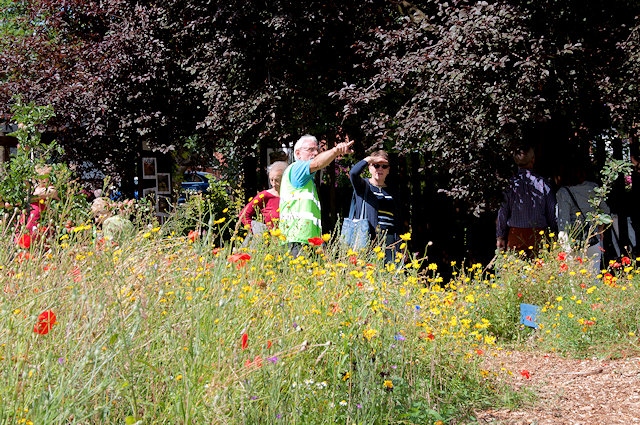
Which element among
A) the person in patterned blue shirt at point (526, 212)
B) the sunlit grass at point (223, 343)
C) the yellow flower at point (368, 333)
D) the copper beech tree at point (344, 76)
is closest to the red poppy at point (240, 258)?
the sunlit grass at point (223, 343)

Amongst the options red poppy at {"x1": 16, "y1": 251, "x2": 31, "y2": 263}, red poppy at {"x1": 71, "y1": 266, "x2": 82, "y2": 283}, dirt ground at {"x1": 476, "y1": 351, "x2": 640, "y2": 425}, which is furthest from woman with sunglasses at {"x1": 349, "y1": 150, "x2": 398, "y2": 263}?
red poppy at {"x1": 71, "y1": 266, "x2": 82, "y2": 283}

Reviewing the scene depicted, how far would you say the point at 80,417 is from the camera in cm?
244

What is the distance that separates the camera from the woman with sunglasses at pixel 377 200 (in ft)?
21.5

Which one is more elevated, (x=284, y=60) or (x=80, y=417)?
(x=284, y=60)

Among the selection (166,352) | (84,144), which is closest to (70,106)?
(84,144)

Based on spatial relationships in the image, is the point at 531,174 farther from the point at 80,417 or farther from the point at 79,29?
the point at 79,29

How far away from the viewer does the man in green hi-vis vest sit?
18.2ft

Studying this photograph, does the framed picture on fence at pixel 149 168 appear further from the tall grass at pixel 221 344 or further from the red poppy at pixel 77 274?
the red poppy at pixel 77 274

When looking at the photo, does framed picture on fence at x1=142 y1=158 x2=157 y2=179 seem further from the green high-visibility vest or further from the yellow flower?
the yellow flower

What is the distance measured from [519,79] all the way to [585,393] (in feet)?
13.4

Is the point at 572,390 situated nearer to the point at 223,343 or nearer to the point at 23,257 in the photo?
the point at 223,343

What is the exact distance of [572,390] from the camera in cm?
465

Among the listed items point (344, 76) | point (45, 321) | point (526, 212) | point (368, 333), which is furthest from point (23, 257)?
point (344, 76)

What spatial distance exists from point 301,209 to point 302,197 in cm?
9
